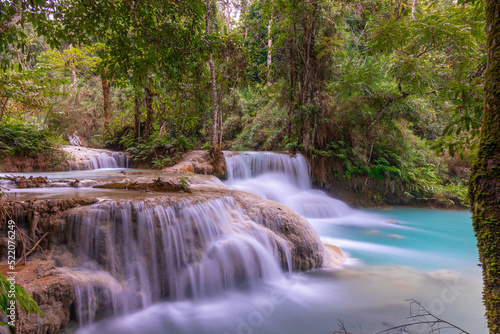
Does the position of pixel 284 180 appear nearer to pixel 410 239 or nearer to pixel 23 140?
pixel 410 239

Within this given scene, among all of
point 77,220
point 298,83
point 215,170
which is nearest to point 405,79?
point 298,83

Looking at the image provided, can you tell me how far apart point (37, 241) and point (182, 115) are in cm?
744

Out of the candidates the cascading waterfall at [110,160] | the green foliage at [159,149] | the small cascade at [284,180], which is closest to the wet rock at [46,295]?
the small cascade at [284,180]

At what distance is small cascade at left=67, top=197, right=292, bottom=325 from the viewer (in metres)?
3.32

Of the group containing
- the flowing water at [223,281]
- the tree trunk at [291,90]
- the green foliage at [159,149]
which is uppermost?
the tree trunk at [291,90]

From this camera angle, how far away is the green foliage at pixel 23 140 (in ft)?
27.1

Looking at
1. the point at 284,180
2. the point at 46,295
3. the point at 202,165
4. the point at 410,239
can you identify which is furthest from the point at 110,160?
the point at 410,239

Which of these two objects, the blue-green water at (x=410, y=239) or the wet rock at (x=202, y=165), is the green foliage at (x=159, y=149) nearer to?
the wet rock at (x=202, y=165)

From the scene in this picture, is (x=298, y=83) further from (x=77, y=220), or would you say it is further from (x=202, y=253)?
(x=77, y=220)

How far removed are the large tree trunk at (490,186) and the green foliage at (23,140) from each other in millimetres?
10991

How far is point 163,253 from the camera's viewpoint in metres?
3.82

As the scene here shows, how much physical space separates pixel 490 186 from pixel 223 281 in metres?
3.57

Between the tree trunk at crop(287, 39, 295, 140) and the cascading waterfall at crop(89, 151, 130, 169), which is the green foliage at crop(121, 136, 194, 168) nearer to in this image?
the cascading waterfall at crop(89, 151, 130, 169)

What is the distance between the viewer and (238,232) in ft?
15.1
